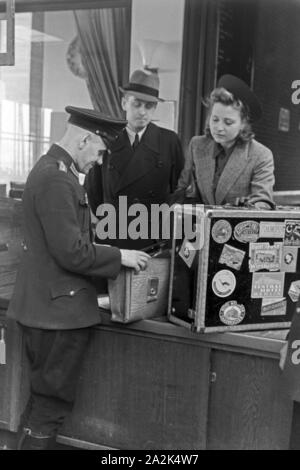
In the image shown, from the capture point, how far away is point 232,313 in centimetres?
214

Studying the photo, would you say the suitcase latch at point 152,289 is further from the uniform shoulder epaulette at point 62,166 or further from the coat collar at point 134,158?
the coat collar at point 134,158

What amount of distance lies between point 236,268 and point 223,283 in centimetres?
7

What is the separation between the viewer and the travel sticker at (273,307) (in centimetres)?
218

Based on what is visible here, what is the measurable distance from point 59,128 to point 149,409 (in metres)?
2.94

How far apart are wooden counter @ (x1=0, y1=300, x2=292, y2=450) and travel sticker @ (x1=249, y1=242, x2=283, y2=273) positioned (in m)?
0.24

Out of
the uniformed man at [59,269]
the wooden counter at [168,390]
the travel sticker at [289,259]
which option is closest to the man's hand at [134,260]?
the uniformed man at [59,269]

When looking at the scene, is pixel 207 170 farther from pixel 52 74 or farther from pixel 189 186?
pixel 52 74

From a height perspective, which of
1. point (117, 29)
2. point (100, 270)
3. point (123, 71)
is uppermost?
point (117, 29)

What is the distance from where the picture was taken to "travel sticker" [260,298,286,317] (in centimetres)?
218

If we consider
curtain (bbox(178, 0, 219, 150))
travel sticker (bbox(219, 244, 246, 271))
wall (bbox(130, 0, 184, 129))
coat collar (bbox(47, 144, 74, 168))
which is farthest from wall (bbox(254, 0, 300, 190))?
coat collar (bbox(47, 144, 74, 168))

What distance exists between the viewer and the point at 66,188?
211 centimetres

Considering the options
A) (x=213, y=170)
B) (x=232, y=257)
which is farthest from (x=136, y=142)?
(x=232, y=257)

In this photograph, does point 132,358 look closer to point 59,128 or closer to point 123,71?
point 123,71

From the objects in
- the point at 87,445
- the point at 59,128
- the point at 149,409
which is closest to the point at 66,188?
the point at 149,409
